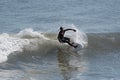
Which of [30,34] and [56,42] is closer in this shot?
[56,42]

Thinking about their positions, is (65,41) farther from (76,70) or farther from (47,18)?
(47,18)

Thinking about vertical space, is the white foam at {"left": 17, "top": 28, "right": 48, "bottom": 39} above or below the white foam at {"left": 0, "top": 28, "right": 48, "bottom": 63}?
above

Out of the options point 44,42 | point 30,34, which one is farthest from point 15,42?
point 30,34

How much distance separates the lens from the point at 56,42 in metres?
26.3

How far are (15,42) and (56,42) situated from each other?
260cm

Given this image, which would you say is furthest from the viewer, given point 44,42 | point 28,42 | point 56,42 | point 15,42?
point 56,42

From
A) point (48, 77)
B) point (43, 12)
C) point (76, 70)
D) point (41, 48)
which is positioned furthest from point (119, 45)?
point (43, 12)

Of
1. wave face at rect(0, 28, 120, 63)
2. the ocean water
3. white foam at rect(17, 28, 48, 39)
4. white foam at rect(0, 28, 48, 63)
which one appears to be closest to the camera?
the ocean water

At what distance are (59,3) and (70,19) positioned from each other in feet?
24.3

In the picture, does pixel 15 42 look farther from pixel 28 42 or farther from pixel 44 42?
pixel 44 42

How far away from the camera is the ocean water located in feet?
67.3

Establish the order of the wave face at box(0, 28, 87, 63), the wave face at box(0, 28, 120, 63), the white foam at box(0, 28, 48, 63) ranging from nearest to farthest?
the white foam at box(0, 28, 48, 63) → the wave face at box(0, 28, 87, 63) → the wave face at box(0, 28, 120, 63)

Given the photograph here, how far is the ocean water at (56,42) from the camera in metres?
20.5

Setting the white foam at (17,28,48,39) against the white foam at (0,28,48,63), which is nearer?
the white foam at (0,28,48,63)
